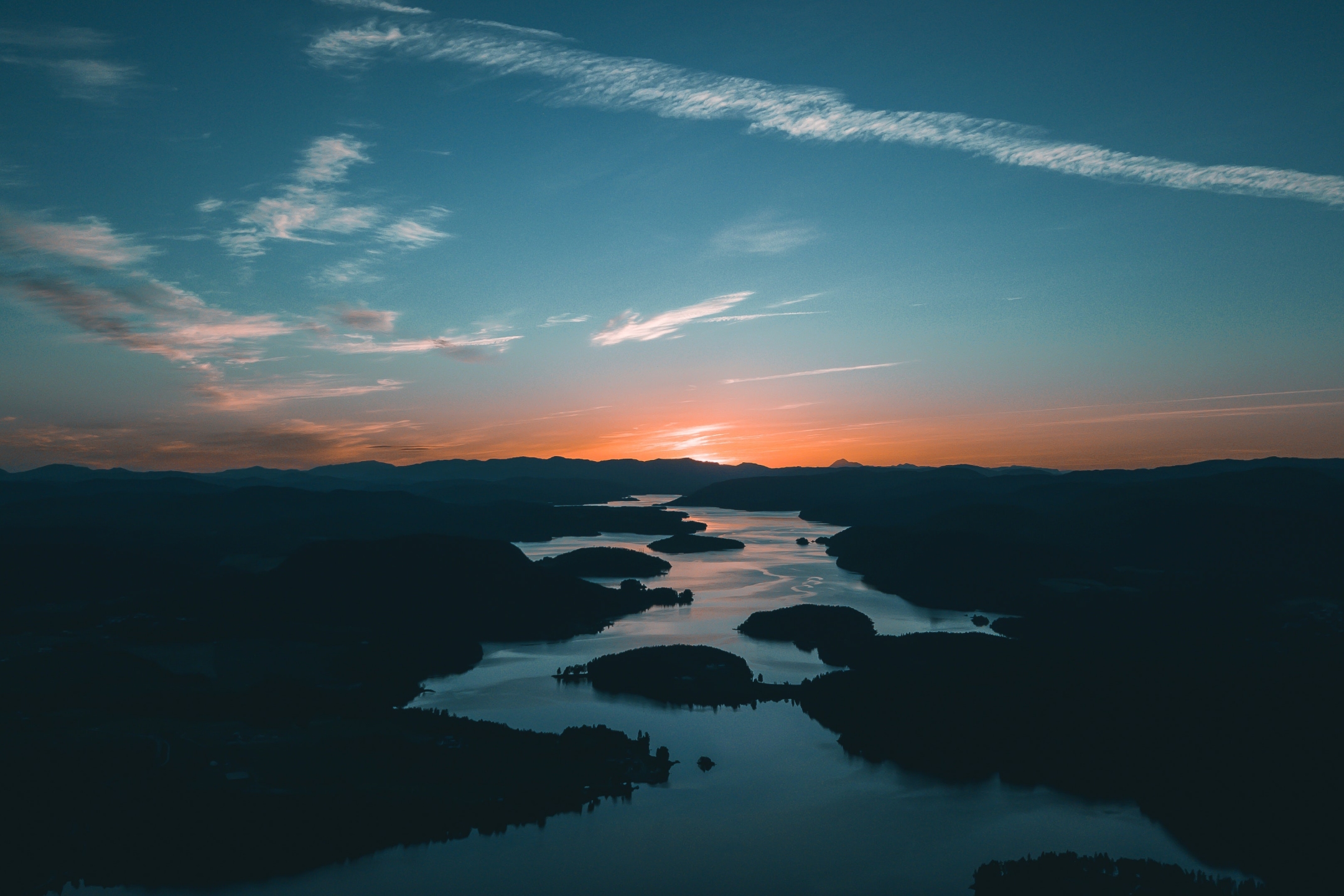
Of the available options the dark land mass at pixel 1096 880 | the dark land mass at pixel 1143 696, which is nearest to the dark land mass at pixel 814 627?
the dark land mass at pixel 1143 696

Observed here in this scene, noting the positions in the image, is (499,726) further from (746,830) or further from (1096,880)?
(1096,880)

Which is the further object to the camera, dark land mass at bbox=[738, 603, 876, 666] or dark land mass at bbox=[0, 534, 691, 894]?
dark land mass at bbox=[738, 603, 876, 666]

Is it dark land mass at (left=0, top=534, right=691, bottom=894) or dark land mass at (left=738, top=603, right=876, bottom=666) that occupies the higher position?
dark land mass at (left=0, top=534, right=691, bottom=894)

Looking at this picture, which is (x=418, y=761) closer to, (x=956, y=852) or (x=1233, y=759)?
(x=956, y=852)

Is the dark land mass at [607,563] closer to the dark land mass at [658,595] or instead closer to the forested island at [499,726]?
the dark land mass at [658,595]

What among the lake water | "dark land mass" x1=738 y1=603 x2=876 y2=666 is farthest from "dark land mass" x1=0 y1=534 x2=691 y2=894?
"dark land mass" x1=738 y1=603 x2=876 y2=666

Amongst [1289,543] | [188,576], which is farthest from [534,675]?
[1289,543]

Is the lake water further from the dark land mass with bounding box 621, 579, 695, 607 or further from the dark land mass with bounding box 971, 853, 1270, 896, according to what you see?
the dark land mass with bounding box 621, 579, 695, 607
